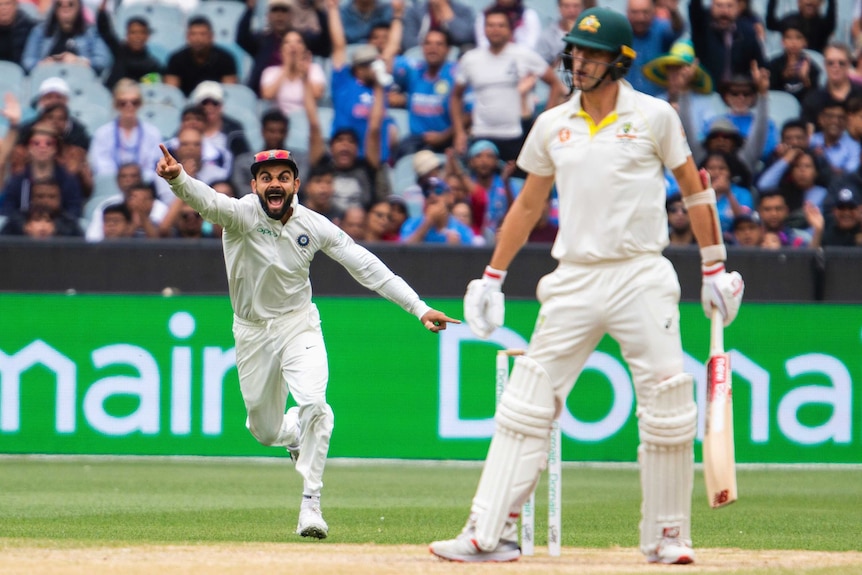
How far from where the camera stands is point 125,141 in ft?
47.1

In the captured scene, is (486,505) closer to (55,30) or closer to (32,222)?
(32,222)

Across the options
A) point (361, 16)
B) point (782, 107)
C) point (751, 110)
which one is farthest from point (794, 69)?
point (361, 16)

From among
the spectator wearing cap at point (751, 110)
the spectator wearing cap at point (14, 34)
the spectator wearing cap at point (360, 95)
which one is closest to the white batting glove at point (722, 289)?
the spectator wearing cap at point (751, 110)

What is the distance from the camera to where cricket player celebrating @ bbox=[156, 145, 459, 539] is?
8258 millimetres

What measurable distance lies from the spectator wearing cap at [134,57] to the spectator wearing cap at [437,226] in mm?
3752

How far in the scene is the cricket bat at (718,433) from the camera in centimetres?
650

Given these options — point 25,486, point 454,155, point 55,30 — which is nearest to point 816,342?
point 454,155

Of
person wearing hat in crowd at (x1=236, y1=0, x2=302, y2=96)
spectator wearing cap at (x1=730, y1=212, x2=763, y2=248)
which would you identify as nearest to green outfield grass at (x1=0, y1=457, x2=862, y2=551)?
spectator wearing cap at (x1=730, y1=212, x2=763, y2=248)

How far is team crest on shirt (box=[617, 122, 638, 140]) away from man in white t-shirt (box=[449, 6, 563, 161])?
7765 millimetres

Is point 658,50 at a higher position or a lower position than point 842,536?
higher

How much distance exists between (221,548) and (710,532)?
9.94ft

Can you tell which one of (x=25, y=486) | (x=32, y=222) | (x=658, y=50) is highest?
(x=658, y=50)

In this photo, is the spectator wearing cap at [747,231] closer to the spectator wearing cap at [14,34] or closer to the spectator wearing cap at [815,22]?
the spectator wearing cap at [815,22]

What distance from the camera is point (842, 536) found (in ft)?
28.3
